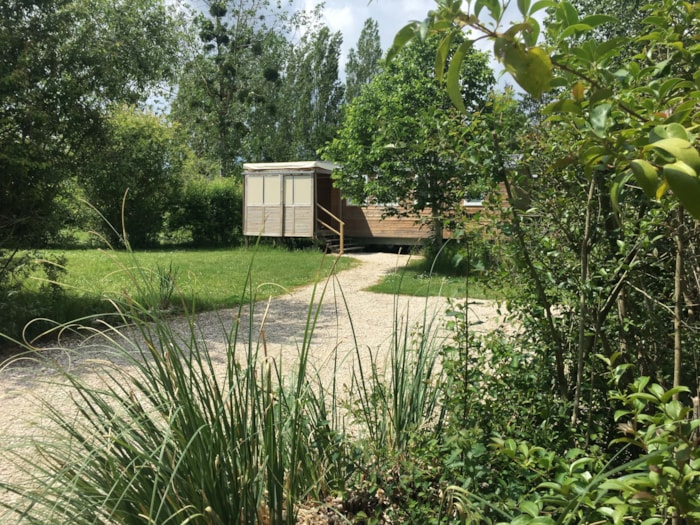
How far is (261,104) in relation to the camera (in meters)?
34.8

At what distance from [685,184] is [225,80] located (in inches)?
1331

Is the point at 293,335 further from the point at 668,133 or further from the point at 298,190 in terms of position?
the point at 298,190

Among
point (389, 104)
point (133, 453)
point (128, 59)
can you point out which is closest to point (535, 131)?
point (133, 453)

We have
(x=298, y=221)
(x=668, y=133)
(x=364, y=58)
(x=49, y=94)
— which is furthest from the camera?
(x=364, y=58)

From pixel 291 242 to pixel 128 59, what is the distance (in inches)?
481

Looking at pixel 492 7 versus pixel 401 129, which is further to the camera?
pixel 401 129

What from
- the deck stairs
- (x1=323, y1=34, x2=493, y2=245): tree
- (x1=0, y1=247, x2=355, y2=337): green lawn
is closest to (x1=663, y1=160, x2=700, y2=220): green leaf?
(x1=0, y1=247, x2=355, y2=337): green lawn

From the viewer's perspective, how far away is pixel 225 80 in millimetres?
31859

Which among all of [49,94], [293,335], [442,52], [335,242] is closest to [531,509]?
[442,52]

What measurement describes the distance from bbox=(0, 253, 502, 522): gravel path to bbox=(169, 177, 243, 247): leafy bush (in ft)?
35.6

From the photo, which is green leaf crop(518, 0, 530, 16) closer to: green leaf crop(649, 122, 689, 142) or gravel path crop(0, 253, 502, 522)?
green leaf crop(649, 122, 689, 142)

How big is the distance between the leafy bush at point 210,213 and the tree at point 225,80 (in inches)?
442

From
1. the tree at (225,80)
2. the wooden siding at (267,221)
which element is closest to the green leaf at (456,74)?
the wooden siding at (267,221)

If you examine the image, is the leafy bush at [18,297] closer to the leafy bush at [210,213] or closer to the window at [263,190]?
the window at [263,190]
